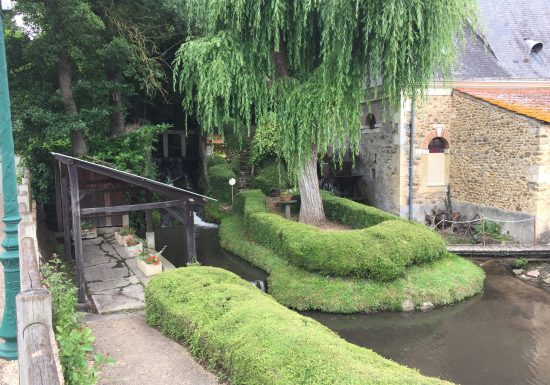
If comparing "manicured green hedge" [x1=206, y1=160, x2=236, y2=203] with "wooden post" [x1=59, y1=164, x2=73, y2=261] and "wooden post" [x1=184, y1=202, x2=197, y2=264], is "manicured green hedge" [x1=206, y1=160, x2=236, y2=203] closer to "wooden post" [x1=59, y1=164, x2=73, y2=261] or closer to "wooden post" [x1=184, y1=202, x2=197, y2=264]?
"wooden post" [x1=59, y1=164, x2=73, y2=261]

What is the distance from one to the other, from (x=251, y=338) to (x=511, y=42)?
17.4 metres

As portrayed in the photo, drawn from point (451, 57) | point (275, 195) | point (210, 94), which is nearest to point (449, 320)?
point (451, 57)

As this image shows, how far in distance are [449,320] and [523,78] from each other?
11.1m

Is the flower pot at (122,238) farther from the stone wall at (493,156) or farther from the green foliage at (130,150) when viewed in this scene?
the stone wall at (493,156)

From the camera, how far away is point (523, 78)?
1678 cm

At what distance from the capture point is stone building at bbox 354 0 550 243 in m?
13.6

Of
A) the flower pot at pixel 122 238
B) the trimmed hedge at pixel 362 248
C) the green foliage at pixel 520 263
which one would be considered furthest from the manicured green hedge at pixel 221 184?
the green foliage at pixel 520 263

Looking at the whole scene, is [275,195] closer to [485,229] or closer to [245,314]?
[485,229]

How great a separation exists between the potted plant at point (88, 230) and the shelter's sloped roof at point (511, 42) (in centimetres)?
1354

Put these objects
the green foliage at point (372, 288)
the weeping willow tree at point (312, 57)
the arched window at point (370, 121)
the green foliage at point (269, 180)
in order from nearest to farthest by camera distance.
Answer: the green foliage at point (372, 288), the weeping willow tree at point (312, 57), the arched window at point (370, 121), the green foliage at point (269, 180)

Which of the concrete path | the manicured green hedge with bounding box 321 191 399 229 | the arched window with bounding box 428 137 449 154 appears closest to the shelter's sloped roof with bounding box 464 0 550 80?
the arched window with bounding box 428 137 449 154

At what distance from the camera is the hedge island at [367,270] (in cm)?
1041

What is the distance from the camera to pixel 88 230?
14477mm

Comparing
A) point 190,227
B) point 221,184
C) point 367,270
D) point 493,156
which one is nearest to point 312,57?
point 190,227
